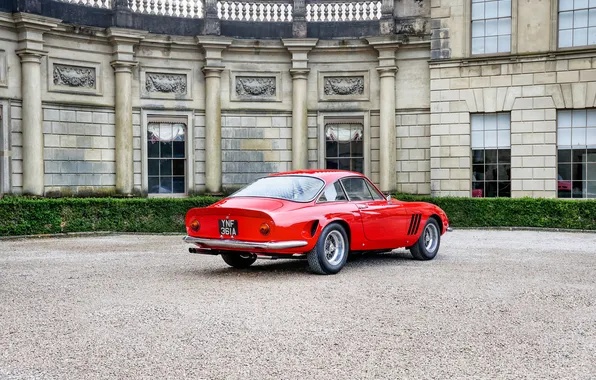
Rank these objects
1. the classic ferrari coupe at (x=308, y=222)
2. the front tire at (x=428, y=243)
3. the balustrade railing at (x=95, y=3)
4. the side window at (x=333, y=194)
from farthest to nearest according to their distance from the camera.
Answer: the balustrade railing at (x=95, y=3) < the front tire at (x=428, y=243) < the side window at (x=333, y=194) < the classic ferrari coupe at (x=308, y=222)

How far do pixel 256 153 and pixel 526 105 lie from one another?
833 cm

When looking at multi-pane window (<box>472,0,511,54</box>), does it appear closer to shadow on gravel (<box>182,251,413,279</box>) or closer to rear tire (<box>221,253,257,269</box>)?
shadow on gravel (<box>182,251,413,279</box>)

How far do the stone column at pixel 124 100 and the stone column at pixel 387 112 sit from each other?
738 centimetres

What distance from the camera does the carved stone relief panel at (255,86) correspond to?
2166 cm

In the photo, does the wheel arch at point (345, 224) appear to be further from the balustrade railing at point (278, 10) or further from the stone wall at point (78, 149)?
the balustrade railing at point (278, 10)

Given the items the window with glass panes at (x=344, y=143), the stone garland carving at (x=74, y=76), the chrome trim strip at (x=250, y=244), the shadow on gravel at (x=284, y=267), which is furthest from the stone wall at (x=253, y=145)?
the chrome trim strip at (x=250, y=244)

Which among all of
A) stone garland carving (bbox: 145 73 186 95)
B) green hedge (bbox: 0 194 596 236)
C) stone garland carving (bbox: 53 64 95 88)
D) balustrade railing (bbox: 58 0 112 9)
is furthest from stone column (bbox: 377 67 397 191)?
stone garland carving (bbox: 53 64 95 88)

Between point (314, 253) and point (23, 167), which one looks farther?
point (23, 167)

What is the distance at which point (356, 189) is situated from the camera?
34.0 feet

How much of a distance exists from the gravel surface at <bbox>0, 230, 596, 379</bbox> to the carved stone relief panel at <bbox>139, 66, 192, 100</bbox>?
1055 centimetres

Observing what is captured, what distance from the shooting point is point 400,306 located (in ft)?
23.1

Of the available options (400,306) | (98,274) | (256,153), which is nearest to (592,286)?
(400,306)

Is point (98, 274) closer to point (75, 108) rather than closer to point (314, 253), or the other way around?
point (314, 253)

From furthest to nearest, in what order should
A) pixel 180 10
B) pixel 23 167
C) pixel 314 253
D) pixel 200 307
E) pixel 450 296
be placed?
pixel 180 10 → pixel 23 167 → pixel 314 253 → pixel 450 296 → pixel 200 307
